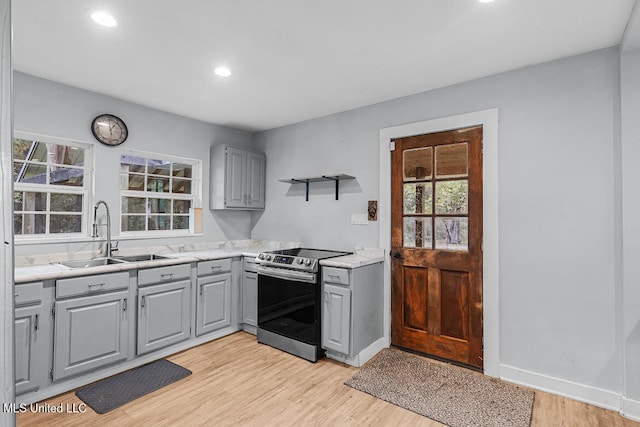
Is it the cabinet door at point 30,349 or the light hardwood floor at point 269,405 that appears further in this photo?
the cabinet door at point 30,349

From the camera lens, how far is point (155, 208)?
3.89 metres

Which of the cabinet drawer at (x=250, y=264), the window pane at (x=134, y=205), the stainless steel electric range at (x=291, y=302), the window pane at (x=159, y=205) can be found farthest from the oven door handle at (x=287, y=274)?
the window pane at (x=134, y=205)

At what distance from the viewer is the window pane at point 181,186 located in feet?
13.4

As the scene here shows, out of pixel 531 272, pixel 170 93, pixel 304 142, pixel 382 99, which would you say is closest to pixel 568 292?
pixel 531 272

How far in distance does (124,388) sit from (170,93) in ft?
8.41

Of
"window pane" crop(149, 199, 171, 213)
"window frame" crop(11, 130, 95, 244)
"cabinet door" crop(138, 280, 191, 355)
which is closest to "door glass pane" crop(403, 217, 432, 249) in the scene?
"cabinet door" crop(138, 280, 191, 355)

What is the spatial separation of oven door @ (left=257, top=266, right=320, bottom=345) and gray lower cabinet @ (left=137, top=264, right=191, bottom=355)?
2.41 ft

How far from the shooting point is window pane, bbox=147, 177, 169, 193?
12.6 ft

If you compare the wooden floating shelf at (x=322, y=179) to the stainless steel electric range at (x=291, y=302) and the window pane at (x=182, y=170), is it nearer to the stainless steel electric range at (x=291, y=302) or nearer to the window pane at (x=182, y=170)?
the stainless steel electric range at (x=291, y=302)

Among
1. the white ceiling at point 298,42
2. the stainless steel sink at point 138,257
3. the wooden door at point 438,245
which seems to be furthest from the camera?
the stainless steel sink at point 138,257

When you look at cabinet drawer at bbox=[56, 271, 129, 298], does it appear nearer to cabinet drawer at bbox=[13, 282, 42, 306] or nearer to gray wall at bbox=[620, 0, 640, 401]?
cabinet drawer at bbox=[13, 282, 42, 306]

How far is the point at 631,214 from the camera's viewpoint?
2219mm

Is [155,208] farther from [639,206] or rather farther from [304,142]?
[639,206]

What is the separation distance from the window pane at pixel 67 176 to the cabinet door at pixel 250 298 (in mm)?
1866
